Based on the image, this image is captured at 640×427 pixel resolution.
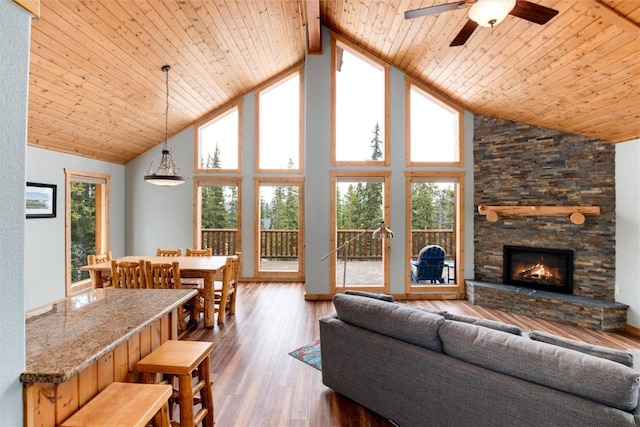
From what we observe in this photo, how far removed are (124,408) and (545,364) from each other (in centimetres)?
200

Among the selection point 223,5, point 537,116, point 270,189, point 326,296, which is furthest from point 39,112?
point 537,116

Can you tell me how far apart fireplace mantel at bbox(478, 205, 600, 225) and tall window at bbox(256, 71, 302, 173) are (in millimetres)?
3678

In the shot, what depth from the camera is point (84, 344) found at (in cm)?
133

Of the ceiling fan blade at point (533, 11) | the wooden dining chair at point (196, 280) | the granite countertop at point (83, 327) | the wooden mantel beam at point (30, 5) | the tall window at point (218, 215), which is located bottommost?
the wooden dining chair at point (196, 280)

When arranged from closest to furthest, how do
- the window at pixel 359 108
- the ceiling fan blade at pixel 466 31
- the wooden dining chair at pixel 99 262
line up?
the ceiling fan blade at pixel 466 31 → the wooden dining chair at pixel 99 262 → the window at pixel 359 108

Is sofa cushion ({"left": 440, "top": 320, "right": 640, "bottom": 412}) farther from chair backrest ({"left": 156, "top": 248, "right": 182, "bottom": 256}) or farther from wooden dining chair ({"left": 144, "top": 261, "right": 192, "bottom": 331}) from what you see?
chair backrest ({"left": 156, "top": 248, "right": 182, "bottom": 256})

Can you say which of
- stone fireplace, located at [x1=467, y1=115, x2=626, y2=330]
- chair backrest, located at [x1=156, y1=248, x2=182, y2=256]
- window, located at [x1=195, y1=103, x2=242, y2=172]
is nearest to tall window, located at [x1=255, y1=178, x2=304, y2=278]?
window, located at [x1=195, y1=103, x2=242, y2=172]

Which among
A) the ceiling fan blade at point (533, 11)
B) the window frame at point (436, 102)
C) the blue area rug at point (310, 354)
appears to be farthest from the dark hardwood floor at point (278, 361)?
the ceiling fan blade at point (533, 11)

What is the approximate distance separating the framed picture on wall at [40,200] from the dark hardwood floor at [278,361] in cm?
286

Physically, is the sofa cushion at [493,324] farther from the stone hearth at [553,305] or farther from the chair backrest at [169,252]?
the chair backrest at [169,252]

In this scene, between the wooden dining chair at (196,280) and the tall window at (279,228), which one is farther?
the tall window at (279,228)

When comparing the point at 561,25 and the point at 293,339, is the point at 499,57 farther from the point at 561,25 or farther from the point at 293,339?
the point at 293,339

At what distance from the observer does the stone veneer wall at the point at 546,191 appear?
14.5 feet

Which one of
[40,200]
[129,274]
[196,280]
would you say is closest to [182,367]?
[129,274]
